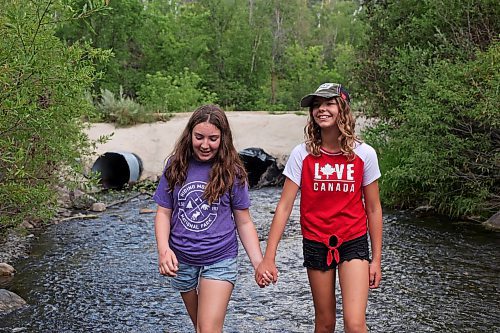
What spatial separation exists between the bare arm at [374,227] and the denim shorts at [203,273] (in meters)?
0.75

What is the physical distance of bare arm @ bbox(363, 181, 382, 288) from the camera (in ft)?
12.5

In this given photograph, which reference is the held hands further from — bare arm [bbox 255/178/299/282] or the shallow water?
the shallow water

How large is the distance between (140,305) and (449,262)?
360 cm

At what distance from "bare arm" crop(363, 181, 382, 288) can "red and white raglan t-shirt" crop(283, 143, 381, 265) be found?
3cm

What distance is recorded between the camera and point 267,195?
1438 centimetres

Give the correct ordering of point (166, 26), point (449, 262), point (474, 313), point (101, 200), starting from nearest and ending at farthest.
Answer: point (474, 313)
point (449, 262)
point (101, 200)
point (166, 26)

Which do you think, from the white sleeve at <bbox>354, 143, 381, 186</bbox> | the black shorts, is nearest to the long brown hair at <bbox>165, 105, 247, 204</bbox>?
the black shorts

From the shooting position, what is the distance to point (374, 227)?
3842 mm

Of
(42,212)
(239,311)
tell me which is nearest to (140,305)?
(239,311)

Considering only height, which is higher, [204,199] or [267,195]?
[204,199]

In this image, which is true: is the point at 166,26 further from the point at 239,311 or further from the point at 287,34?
the point at 239,311

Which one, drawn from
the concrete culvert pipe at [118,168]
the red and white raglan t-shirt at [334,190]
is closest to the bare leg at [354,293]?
the red and white raglan t-shirt at [334,190]

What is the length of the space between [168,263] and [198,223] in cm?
28

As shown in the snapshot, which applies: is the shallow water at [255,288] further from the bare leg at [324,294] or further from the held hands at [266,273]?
the held hands at [266,273]
